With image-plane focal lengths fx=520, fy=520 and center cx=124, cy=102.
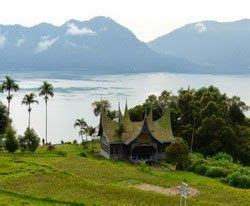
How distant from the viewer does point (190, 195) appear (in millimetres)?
40469

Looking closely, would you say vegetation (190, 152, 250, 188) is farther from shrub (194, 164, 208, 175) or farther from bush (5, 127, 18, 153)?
bush (5, 127, 18, 153)

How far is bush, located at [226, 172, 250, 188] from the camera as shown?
4953 centimetres

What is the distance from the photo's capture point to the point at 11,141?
2377 inches

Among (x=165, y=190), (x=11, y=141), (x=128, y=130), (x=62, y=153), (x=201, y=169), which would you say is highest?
(x=128, y=130)

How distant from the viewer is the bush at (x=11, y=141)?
60406 millimetres

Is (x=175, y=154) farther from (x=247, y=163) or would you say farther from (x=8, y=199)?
(x=8, y=199)

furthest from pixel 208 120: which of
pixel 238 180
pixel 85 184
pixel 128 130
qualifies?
pixel 85 184

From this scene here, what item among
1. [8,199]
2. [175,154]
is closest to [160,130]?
[175,154]

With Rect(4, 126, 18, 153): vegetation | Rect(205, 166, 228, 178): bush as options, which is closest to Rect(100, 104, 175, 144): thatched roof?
Rect(205, 166, 228, 178): bush

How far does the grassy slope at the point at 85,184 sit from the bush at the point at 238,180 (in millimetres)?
1390

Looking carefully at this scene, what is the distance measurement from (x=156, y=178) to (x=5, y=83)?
30.9 metres

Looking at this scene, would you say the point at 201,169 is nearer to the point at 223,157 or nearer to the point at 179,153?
the point at 179,153

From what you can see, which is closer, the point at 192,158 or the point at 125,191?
the point at 125,191

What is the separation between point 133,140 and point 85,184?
21928 millimetres
